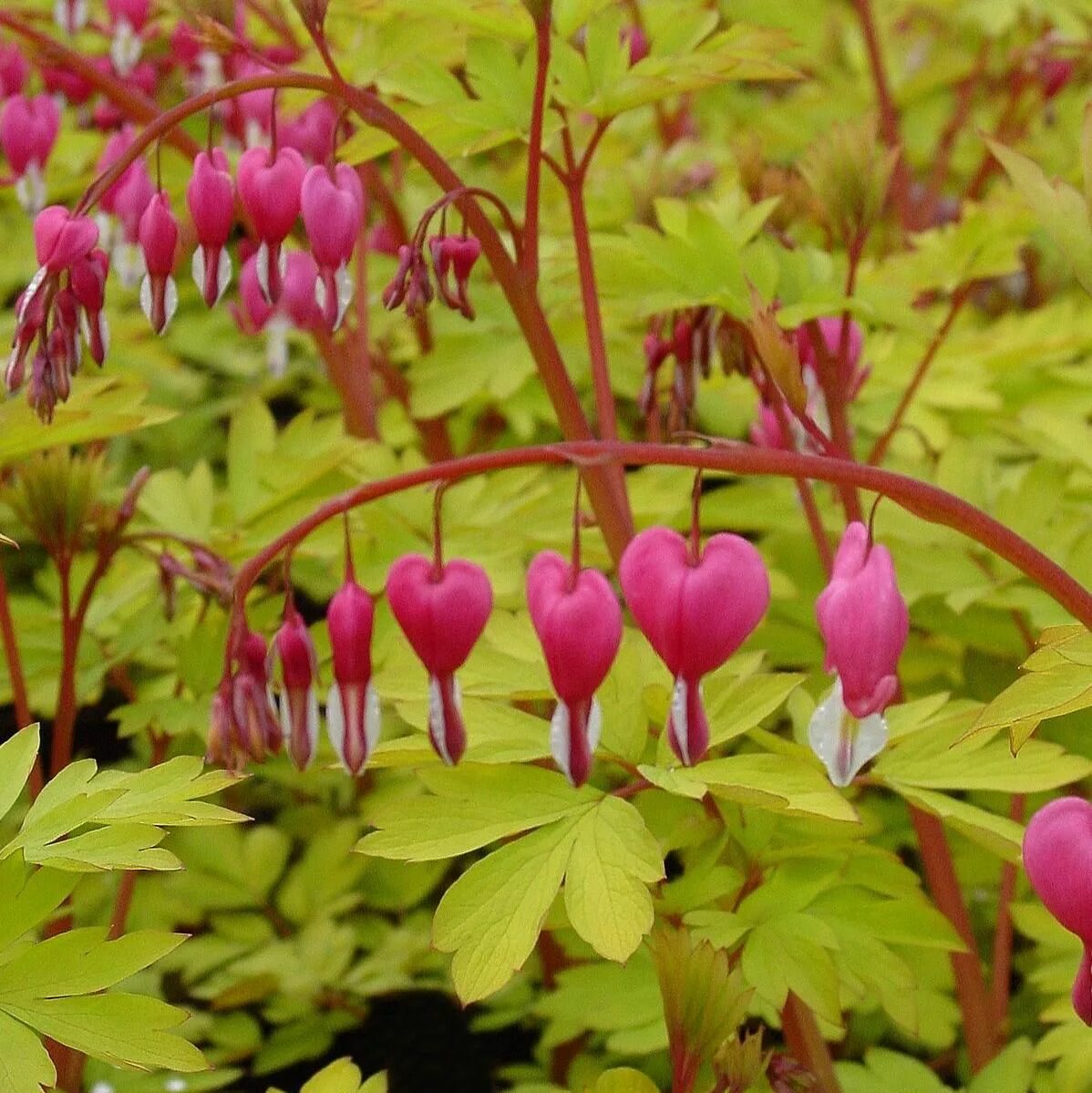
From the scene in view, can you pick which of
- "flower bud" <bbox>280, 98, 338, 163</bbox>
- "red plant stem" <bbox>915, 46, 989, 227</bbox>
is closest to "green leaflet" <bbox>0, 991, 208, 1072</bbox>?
"flower bud" <bbox>280, 98, 338, 163</bbox>

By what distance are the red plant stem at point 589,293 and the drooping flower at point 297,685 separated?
0.47 metres

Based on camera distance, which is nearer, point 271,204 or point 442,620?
point 442,620

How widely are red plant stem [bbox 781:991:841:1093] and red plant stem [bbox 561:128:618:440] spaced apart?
24.1 inches

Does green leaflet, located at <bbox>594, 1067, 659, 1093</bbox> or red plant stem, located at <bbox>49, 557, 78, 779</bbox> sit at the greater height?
red plant stem, located at <bbox>49, 557, 78, 779</bbox>

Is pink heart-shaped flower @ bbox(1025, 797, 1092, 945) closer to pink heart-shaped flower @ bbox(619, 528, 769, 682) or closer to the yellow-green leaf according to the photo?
pink heart-shaped flower @ bbox(619, 528, 769, 682)

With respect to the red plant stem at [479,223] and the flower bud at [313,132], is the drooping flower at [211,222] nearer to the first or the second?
the red plant stem at [479,223]

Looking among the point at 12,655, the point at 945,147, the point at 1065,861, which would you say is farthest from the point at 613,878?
the point at 945,147

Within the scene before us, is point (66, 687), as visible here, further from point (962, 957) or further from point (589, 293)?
point (962, 957)

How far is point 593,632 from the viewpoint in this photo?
1025mm

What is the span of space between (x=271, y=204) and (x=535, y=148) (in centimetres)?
25

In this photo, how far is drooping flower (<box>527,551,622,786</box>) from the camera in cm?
103

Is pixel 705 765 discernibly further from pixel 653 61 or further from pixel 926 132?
pixel 926 132

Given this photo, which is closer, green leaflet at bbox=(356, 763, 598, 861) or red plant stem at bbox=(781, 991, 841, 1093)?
green leaflet at bbox=(356, 763, 598, 861)

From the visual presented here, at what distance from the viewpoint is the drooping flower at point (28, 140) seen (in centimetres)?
186
